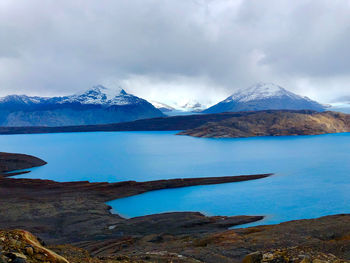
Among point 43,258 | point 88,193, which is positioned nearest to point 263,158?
point 88,193

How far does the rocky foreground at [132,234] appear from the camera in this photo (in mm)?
10195

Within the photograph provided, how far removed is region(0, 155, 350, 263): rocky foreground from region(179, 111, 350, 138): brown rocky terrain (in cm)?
11296

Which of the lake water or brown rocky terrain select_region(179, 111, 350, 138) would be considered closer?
the lake water

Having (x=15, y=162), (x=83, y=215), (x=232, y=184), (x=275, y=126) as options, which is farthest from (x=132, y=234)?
(x=275, y=126)

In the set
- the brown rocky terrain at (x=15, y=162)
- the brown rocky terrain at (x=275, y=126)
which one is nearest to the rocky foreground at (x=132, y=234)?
the brown rocky terrain at (x=15, y=162)

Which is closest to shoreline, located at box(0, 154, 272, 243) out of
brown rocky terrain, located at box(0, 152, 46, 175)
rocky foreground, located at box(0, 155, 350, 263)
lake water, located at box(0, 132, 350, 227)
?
rocky foreground, located at box(0, 155, 350, 263)

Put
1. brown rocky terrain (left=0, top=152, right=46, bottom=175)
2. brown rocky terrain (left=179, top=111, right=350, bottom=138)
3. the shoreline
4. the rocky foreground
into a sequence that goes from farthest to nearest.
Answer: brown rocky terrain (left=179, top=111, right=350, bottom=138)
brown rocky terrain (left=0, top=152, right=46, bottom=175)
the shoreline
the rocky foreground

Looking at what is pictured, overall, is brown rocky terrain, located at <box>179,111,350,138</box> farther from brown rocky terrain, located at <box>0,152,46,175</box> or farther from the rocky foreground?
the rocky foreground

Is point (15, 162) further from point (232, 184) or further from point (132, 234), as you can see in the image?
point (132, 234)

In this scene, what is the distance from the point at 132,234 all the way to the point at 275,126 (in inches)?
5686

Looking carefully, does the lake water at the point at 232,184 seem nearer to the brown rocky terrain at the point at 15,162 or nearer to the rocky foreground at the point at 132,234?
the brown rocky terrain at the point at 15,162

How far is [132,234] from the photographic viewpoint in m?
24.0

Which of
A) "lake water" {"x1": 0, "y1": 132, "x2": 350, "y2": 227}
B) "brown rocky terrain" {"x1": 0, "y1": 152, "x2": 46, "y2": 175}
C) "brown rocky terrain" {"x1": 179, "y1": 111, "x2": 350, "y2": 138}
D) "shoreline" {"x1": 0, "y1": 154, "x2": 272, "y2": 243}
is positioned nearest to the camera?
"shoreline" {"x1": 0, "y1": 154, "x2": 272, "y2": 243}

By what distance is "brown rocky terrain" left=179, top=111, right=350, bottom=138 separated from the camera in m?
152
